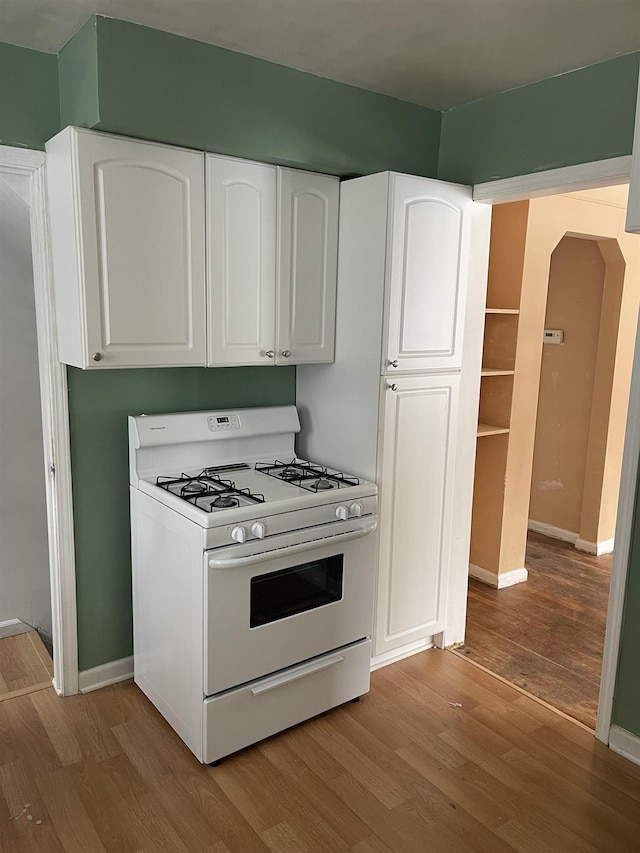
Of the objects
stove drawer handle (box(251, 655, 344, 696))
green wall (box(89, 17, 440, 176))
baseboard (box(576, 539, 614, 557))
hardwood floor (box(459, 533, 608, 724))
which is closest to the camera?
green wall (box(89, 17, 440, 176))

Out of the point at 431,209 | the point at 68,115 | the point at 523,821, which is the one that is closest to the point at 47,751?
the point at 523,821

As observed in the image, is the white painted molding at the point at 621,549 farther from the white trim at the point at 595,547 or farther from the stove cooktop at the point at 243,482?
the white trim at the point at 595,547

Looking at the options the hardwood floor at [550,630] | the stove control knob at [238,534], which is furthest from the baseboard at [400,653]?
the stove control knob at [238,534]

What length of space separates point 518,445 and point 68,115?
112 inches

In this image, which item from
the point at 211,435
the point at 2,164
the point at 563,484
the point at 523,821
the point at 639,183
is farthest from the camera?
the point at 563,484

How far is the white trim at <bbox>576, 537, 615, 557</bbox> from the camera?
4.49 m

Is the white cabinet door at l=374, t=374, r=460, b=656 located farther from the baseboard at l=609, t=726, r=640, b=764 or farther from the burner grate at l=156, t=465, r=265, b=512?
the baseboard at l=609, t=726, r=640, b=764

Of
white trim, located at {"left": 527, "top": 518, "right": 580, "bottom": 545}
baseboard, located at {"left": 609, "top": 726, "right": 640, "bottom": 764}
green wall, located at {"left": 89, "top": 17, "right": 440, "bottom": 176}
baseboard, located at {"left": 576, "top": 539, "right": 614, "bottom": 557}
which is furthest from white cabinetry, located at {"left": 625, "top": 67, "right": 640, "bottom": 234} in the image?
white trim, located at {"left": 527, "top": 518, "right": 580, "bottom": 545}

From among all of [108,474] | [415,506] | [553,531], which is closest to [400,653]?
[415,506]

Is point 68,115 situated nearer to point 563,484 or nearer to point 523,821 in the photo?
point 523,821

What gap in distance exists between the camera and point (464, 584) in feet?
10.4

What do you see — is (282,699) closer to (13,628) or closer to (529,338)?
(13,628)

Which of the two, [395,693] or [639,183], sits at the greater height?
[639,183]

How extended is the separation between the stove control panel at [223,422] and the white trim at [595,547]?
291cm
